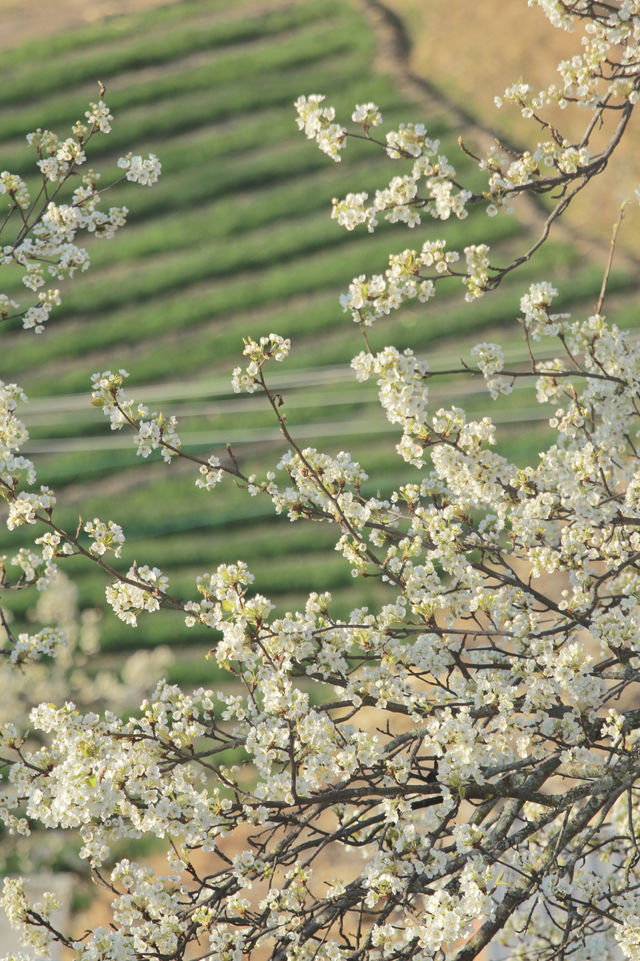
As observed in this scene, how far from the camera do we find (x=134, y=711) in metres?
11.4

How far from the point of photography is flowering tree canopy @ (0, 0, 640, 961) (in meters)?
3.26

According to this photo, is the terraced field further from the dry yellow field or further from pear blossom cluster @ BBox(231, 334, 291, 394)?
pear blossom cluster @ BBox(231, 334, 291, 394)

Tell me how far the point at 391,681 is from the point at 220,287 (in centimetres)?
1305

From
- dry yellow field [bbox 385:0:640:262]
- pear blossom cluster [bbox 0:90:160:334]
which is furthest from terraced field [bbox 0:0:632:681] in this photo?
pear blossom cluster [bbox 0:90:160:334]

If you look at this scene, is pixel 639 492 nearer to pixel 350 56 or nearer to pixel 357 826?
pixel 357 826

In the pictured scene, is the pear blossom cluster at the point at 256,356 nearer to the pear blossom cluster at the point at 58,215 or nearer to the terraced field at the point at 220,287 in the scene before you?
the pear blossom cluster at the point at 58,215

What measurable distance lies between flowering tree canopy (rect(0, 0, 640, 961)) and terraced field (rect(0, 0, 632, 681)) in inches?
317

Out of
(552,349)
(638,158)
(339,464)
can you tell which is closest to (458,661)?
(339,464)

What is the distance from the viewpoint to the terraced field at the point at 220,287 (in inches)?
529

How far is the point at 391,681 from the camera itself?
3627 millimetres

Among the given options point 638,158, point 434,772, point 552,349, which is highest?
point 638,158

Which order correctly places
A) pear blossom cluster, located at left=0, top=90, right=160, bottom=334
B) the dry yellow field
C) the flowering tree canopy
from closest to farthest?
the flowering tree canopy, pear blossom cluster, located at left=0, top=90, right=160, bottom=334, the dry yellow field

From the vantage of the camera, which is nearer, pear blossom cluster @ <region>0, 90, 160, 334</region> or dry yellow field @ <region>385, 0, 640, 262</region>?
pear blossom cluster @ <region>0, 90, 160, 334</region>

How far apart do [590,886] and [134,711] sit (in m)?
7.99
